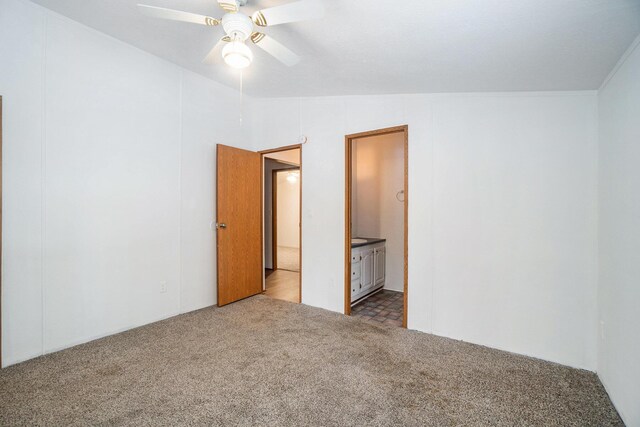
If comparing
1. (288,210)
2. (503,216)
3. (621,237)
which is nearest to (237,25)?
(503,216)

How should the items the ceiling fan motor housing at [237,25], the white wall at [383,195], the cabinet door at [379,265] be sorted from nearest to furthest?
1. the ceiling fan motor housing at [237,25]
2. the cabinet door at [379,265]
3. the white wall at [383,195]

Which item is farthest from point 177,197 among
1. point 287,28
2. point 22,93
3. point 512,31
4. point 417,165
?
point 512,31

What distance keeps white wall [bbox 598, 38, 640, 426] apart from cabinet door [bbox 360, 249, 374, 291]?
2368mm

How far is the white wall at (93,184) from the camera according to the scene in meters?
2.27

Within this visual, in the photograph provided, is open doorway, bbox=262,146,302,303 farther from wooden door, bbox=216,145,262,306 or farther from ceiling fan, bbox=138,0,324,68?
ceiling fan, bbox=138,0,324,68

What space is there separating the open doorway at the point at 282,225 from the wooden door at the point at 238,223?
15.2 inches

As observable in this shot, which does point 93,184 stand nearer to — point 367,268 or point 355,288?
point 355,288

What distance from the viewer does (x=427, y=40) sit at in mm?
1945

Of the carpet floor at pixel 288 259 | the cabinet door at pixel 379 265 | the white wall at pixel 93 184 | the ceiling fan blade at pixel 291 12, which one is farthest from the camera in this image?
the carpet floor at pixel 288 259

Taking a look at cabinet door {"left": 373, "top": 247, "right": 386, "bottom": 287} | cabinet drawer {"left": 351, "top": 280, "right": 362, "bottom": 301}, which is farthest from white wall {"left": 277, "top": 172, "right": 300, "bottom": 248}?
cabinet drawer {"left": 351, "top": 280, "right": 362, "bottom": 301}

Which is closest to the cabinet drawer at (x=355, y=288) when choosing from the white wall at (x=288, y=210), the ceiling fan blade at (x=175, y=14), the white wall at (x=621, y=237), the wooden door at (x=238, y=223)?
the wooden door at (x=238, y=223)

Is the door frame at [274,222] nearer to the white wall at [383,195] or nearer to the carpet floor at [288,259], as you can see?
the carpet floor at [288,259]

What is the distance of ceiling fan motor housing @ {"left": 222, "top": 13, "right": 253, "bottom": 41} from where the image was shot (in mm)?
1832

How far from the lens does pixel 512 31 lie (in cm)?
168
